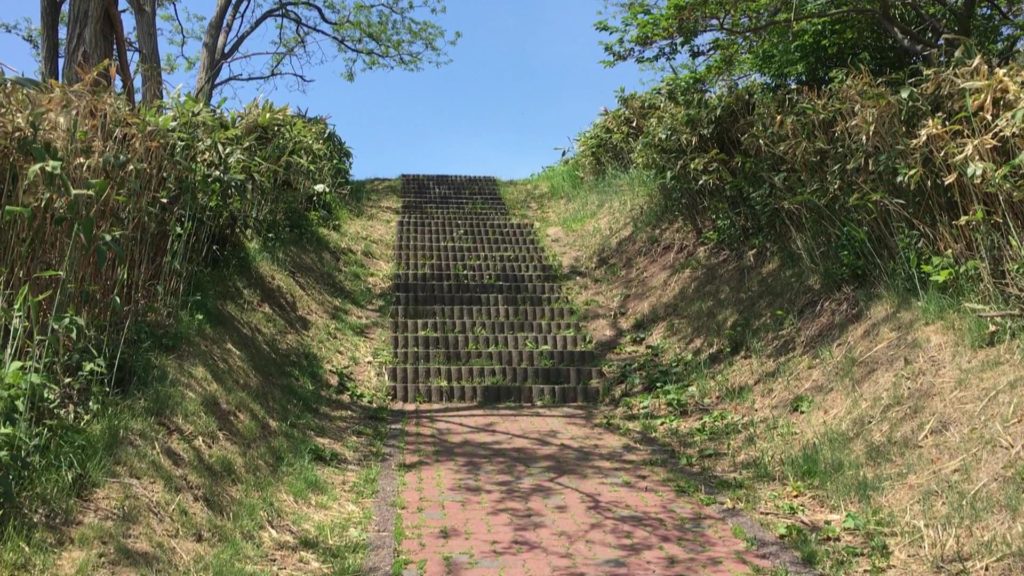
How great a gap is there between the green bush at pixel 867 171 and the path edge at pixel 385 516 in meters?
4.11

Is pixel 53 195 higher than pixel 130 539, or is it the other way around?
pixel 53 195

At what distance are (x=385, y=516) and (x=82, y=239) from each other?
2.35 metres

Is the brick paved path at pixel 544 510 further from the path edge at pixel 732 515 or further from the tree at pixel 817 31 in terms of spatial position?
the tree at pixel 817 31

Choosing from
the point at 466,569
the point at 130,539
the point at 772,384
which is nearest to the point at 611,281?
the point at 772,384

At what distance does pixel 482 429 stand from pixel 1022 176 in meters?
4.49

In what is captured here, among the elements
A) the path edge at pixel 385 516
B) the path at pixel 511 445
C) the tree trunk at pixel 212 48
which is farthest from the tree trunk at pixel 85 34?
the tree trunk at pixel 212 48

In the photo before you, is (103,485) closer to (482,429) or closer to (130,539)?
(130,539)

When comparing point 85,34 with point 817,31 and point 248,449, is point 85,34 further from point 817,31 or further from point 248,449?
point 817,31

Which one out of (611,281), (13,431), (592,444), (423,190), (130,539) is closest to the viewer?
(13,431)

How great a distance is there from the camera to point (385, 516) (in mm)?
5066

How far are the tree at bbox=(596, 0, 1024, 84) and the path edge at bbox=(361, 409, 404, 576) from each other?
5.34 m

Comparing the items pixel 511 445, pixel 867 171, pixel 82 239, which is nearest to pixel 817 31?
pixel 867 171

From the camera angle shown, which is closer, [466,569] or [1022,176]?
[466,569]

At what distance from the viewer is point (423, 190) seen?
18.8 m
